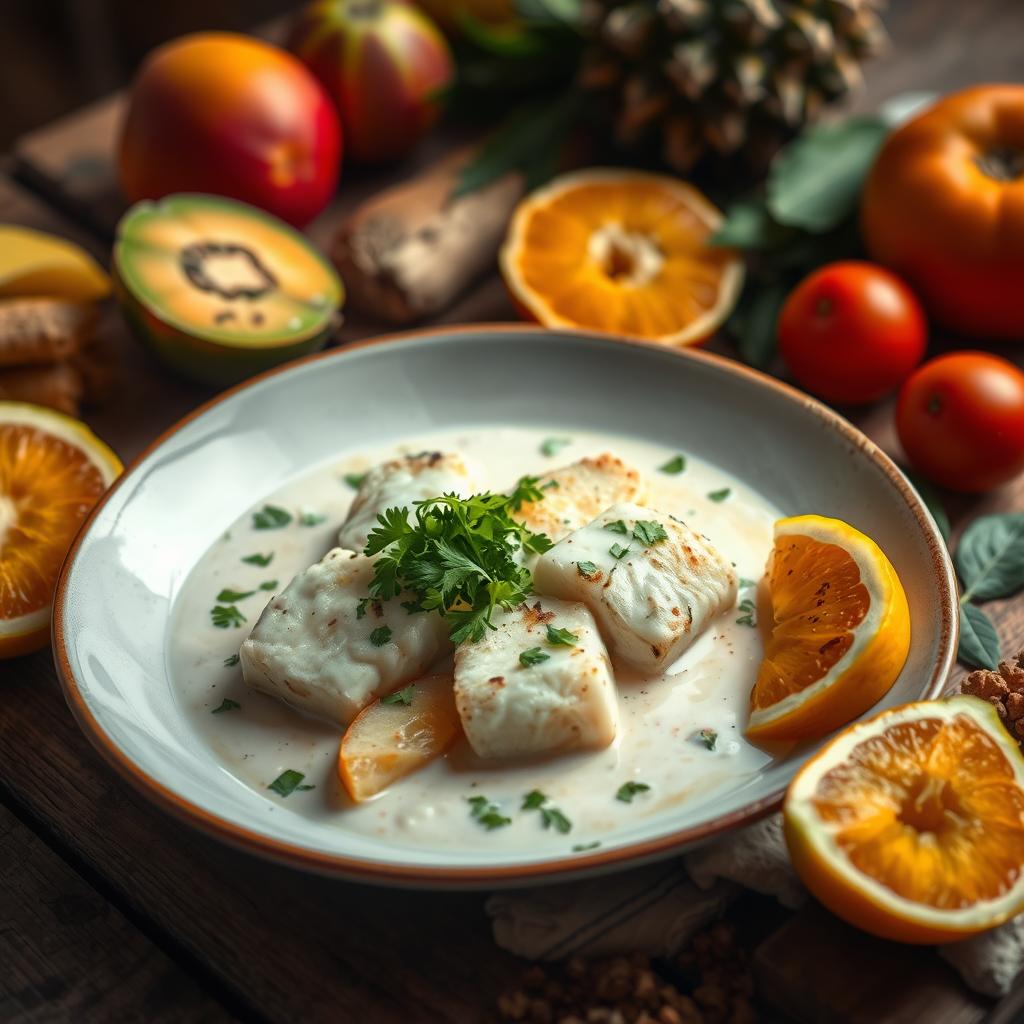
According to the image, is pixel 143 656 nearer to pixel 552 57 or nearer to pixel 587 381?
pixel 587 381

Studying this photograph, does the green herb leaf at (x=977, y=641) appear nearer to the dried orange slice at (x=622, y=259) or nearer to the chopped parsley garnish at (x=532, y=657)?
the chopped parsley garnish at (x=532, y=657)

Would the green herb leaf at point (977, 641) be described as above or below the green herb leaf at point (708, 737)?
below

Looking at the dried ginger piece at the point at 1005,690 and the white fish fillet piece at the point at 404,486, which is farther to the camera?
the white fish fillet piece at the point at 404,486

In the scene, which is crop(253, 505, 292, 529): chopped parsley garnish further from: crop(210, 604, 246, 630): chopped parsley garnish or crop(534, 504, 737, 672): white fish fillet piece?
crop(534, 504, 737, 672): white fish fillet piece

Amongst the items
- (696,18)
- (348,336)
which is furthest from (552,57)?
(348,336)

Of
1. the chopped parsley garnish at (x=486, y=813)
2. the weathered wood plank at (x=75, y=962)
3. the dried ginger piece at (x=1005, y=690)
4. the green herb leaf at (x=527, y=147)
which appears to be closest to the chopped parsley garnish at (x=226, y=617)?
the weathered wood plank at (x=75, y=962)

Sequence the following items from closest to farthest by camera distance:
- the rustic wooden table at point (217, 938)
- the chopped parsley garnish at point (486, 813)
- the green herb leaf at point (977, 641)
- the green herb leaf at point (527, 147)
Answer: the rustic wooden table at point (217, 938) < the chopped parsley garnish at point (486, 813) < the green herb leaf at point (977, 641) < the green herb leaf at point (527, 147)
